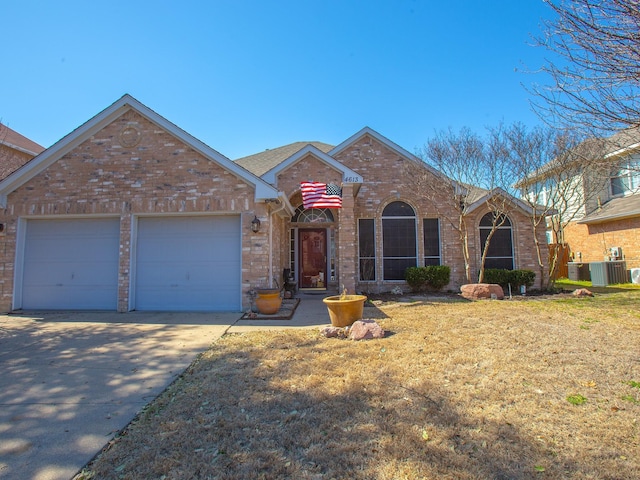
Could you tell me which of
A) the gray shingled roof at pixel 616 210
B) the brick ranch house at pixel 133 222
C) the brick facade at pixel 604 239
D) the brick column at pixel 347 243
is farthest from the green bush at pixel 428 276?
the brick facade at pixel 604 239

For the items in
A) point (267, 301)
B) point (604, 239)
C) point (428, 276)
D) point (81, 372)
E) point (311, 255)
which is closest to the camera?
point (81, 372)

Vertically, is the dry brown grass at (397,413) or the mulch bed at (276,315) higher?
the mulch bed at (276,315)

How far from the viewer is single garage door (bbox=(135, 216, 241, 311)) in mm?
9023

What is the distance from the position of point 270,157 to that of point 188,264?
9.89 metres

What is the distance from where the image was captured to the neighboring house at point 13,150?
13.6m

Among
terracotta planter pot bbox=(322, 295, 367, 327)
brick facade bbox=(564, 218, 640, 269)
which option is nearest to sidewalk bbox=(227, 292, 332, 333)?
terracotta planter pot bbox=(322, 295, 367, 327)

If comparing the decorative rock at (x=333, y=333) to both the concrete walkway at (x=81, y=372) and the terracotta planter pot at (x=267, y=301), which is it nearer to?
the concrete walkway at (x=81, y=372)

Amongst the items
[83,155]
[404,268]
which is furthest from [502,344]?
[83,155]

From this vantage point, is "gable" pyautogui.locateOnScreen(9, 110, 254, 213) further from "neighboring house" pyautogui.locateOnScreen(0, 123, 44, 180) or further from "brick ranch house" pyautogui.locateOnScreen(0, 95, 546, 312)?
"neighboring house" pyautogui.locateOnScreen(0, 123, 44, 180)

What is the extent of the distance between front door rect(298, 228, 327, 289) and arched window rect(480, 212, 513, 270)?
6.27 metres

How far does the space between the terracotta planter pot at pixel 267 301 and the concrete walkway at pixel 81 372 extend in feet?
1.80

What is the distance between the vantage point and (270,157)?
17656 mm

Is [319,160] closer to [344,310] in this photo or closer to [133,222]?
[133,222]

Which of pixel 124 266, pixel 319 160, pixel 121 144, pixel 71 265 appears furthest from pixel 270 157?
pixel 71 265
